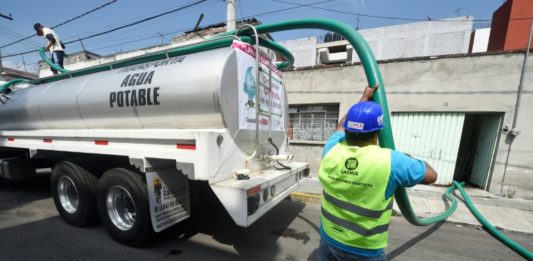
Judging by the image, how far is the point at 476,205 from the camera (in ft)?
16.9

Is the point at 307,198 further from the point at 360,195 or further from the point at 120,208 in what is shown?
the point at 360,195

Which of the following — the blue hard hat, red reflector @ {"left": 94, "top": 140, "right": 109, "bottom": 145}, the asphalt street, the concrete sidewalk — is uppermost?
the blue hard hat

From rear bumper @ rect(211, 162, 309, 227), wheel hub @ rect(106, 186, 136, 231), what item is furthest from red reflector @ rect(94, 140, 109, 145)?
rear bumper @ rect(211, 162, 309, 227)

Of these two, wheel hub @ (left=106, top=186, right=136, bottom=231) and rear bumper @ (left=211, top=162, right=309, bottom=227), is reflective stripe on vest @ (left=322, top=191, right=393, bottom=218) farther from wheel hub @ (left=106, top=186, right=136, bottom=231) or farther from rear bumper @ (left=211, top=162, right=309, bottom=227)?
wheel hub @ (left=106, top=186, right=136, bottom=231)

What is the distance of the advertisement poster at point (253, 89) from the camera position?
2.68 m

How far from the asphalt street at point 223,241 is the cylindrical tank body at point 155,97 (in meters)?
1.60

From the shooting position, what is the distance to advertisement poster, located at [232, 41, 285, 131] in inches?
105

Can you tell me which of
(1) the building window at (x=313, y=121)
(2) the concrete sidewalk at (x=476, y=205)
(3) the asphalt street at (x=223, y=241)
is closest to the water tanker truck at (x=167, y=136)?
(3) the asphalt street at (x=223, y=241)

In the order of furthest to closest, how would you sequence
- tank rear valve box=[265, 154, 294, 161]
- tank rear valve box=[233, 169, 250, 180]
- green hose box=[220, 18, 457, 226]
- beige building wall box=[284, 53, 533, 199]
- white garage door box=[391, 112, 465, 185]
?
white garage door box=[391, 112, 465, 185]
beige building wall box=[284, 53, 533, 199]
tank rear valve box=[265, 154, 294, 161]
tank rear valve box=[233, 169, 250, 180]
green hose box=[220, 18, 457, 226]

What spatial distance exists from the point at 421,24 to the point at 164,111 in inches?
1461

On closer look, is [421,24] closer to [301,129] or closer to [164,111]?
[301,129]

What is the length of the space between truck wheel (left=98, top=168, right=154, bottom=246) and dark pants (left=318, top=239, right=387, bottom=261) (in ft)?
6.95

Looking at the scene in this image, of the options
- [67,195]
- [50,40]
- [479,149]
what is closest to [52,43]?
[50,40]

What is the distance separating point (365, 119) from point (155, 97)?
231 cm
